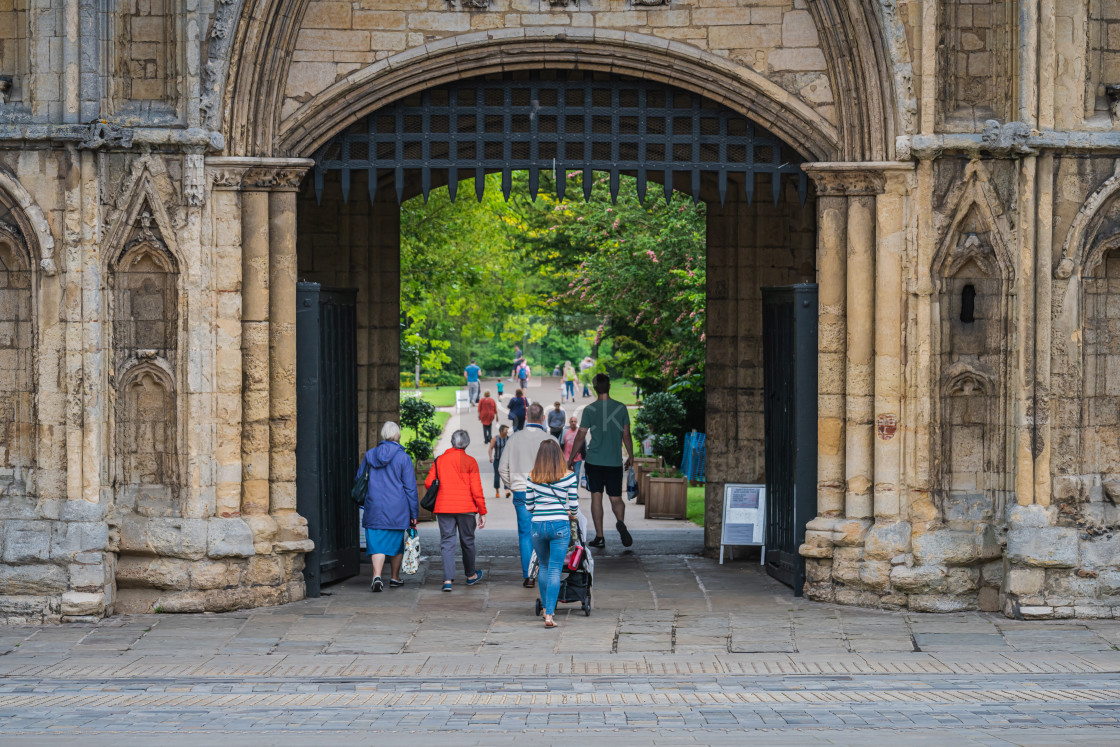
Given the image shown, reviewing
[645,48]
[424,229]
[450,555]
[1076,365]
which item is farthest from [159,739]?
[424,229]

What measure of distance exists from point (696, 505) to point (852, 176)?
8818mm

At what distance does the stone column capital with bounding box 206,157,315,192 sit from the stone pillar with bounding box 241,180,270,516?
0.06 m

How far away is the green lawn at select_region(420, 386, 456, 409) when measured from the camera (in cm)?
4166

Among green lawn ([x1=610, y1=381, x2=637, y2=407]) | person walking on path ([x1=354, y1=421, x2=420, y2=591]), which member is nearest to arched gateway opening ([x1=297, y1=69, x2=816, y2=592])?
person walking on path ([x1=354, y1=421, x2=420, y2=591])

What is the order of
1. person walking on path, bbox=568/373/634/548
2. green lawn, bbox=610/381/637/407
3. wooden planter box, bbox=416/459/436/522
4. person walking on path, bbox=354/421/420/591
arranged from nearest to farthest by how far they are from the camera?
person walking on path, bbox=354/421/420/591 → person walking on path, bbox=568/373/634/548 → wooden planter box, bbox=416/459/436/522 → green lawn, bbox=610/381/637/407

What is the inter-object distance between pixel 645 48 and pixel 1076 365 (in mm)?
3967

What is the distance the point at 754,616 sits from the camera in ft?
34.9

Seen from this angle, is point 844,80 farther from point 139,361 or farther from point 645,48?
point 139,361

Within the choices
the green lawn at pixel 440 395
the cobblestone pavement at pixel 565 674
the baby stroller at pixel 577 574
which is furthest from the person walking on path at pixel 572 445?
the green lawn at pixel 440 395

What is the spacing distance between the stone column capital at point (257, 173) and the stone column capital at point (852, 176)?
3865mm

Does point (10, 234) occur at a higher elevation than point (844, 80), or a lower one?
lower

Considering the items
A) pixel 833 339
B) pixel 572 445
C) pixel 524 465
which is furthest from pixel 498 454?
pixel 833 339

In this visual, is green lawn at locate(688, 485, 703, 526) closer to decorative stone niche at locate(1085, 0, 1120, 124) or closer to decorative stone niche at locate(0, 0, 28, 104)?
decorative stone niche at locate(1085, 0, 1120, 124)

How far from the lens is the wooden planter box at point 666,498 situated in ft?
56.0
